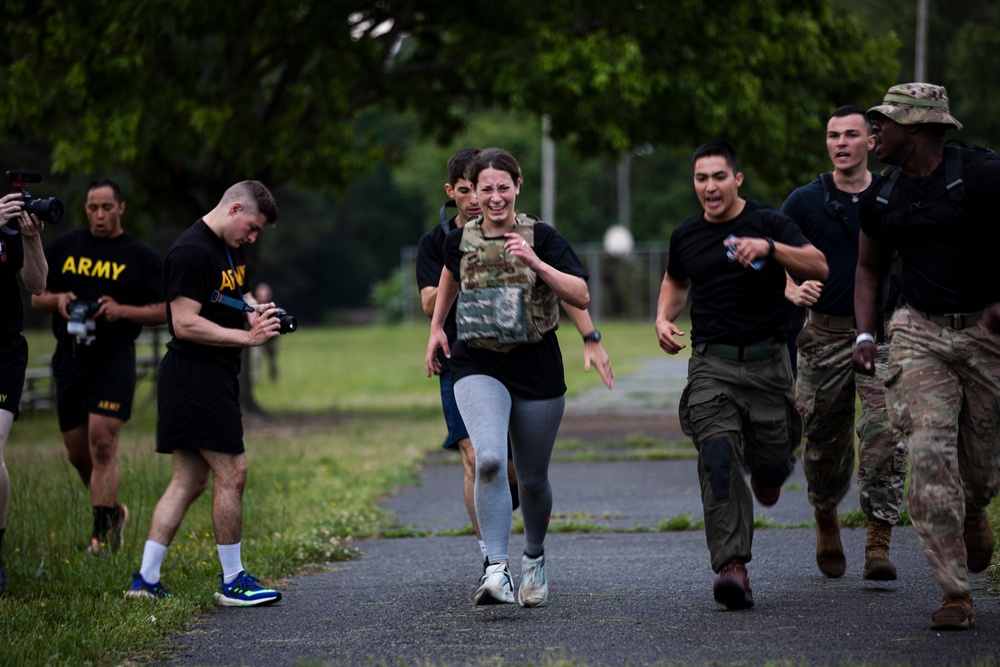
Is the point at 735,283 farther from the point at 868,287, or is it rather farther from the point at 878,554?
the point at 878,554

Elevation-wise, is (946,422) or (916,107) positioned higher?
(916,107)

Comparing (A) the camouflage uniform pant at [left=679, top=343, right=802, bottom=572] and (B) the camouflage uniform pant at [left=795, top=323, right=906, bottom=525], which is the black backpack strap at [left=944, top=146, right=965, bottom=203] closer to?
(A) the camouflage uniform pant at [left=679, top=343, right=802, bottom=572]

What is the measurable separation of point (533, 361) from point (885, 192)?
1.70m

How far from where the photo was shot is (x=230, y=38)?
55.9 ft

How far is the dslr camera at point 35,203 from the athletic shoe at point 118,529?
2044mm

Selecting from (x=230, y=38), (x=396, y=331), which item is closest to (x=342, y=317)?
(x=396, y=331)

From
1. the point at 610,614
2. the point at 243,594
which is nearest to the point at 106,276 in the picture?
the point at 243,594

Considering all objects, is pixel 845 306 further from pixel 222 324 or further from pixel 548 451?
pixel 222 324

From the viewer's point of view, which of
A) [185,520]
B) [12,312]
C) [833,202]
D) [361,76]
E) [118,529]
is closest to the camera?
[833,202]

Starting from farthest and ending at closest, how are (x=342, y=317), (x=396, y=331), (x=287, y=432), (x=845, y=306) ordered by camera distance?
(x=342, y=317), (x=396, y=331), (x=287, y=432), (x=845, y=306)

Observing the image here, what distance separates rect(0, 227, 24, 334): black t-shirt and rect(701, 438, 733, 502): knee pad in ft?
11.1

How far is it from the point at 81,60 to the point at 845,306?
36.4 ft

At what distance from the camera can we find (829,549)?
6.84 meters

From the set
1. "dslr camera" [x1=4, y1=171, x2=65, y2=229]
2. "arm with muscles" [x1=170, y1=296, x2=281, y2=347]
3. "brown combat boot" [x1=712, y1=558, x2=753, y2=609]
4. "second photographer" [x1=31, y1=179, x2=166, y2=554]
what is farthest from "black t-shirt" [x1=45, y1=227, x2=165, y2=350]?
"brown combat boot" [x1=712, y1=558, x2=753, y2=609]
